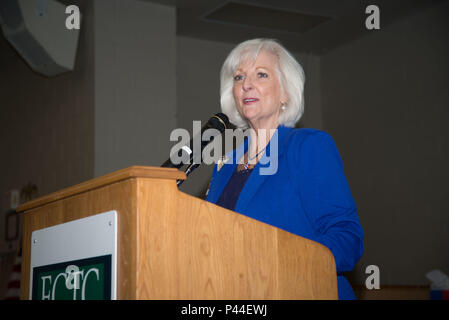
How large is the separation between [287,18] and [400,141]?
4.89 ft

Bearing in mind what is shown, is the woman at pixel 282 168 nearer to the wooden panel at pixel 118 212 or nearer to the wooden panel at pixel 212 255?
the wooden panel at pixel 212 255

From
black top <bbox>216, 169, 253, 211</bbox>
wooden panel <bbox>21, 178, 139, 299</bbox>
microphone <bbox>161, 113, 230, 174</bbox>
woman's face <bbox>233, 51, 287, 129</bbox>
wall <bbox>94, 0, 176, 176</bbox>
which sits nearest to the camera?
wooden panel <bbox>21, 178, 139, 299</bbox>

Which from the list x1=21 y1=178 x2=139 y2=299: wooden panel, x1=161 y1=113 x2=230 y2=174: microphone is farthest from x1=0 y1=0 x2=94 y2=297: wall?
x1=21 y1=178 x2=139 y2=299: wooden panel

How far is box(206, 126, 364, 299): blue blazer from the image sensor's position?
134cm

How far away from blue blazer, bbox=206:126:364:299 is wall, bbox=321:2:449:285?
11.0 ft

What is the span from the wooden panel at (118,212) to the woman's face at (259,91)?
749 mm

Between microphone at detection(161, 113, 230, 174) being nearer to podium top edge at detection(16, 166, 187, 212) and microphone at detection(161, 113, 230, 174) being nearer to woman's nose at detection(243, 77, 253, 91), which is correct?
woman's nose at detection(243, 77, 253, 91)

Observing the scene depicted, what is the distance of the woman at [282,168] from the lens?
4.54 ft

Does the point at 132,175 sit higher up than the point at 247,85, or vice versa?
the point at 247,85

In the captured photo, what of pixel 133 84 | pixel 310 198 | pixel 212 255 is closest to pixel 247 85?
pixel 310 198

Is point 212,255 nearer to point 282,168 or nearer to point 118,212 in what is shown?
point 118,212

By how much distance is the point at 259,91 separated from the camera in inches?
71.3

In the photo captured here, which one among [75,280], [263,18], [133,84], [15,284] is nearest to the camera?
[75,280]
